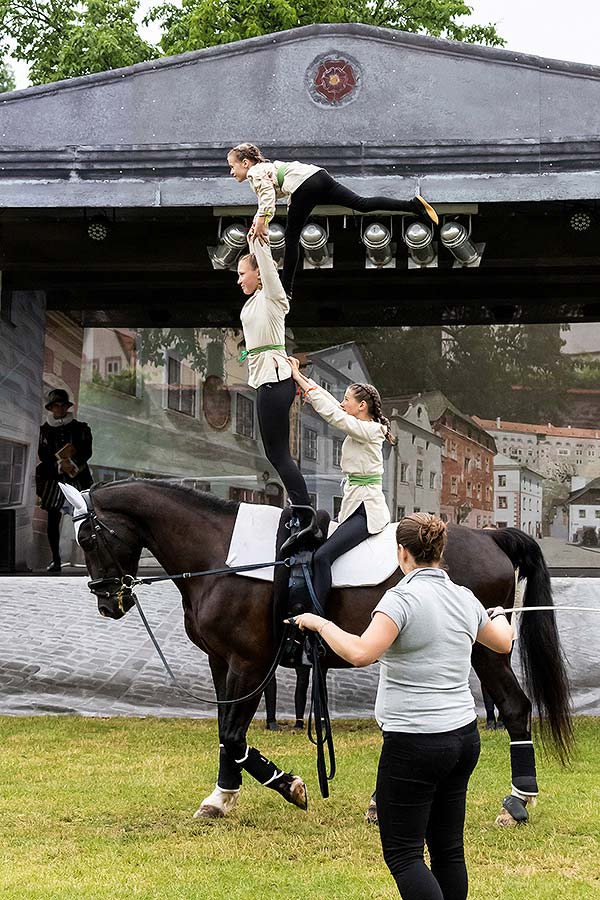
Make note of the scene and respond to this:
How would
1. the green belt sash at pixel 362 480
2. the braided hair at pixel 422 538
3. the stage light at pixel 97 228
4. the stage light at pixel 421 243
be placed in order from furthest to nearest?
the stage light at pixel 97 228
the stage light at pixel 421 243
the green belt sash at pixel 362 480
the braided hair at pixel 422 538

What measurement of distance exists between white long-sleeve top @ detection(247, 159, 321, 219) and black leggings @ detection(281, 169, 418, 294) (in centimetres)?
4

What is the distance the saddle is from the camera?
16.4 feet

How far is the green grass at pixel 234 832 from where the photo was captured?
3912mm

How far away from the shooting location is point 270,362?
4.84 meters

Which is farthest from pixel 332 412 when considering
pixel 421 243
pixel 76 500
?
pixel 421 243

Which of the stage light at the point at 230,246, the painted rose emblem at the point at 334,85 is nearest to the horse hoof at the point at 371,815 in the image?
the stage light at the point at 230,246

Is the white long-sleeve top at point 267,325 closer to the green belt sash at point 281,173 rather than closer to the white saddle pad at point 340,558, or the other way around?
the green belt sash at point 281,173

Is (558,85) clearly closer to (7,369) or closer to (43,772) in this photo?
(7,369)

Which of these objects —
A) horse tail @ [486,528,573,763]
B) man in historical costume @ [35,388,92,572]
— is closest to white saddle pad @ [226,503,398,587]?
horse tail @ [486,528,573,763]

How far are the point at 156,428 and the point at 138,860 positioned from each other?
23.4ft

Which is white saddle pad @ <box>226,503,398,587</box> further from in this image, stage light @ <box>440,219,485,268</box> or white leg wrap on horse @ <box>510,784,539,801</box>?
stage light @ <box>440,219,485,268</box>

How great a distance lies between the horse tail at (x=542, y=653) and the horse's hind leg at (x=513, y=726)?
0.50ft

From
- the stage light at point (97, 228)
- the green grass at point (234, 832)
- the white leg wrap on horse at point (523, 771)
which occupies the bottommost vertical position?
the green grass at point (234, 832)

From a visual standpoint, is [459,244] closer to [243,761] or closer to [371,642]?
[243,761]
